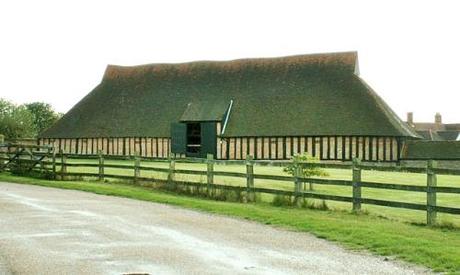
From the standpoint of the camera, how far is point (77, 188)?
21281 millimetres

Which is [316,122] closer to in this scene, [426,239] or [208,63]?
[208,63]

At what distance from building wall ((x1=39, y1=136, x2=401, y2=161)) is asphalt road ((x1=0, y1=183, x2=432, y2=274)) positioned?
29.3 meters

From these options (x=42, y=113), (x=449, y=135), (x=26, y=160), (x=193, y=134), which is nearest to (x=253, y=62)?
(x=193, y=134)

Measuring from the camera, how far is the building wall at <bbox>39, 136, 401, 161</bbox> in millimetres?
42906

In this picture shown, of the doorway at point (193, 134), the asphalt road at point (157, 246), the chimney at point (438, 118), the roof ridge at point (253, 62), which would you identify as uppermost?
the roof ridge at point (253, 62)

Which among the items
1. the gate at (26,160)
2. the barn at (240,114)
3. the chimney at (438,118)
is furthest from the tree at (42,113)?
the gate at (26,160)

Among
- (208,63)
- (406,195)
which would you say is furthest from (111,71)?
(406,195)

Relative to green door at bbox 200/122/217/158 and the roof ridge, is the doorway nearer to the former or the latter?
green door at bbox 200/122/217/158

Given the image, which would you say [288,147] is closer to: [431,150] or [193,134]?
[193,134]

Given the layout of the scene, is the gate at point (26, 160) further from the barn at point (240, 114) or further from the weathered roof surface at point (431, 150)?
the weathered roof surface at point (431, 150)

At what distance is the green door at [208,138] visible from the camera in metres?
47.2

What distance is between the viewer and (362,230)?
37.7 feet

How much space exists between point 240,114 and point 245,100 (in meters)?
2.12

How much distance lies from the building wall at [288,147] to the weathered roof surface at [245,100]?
1.81 feet
